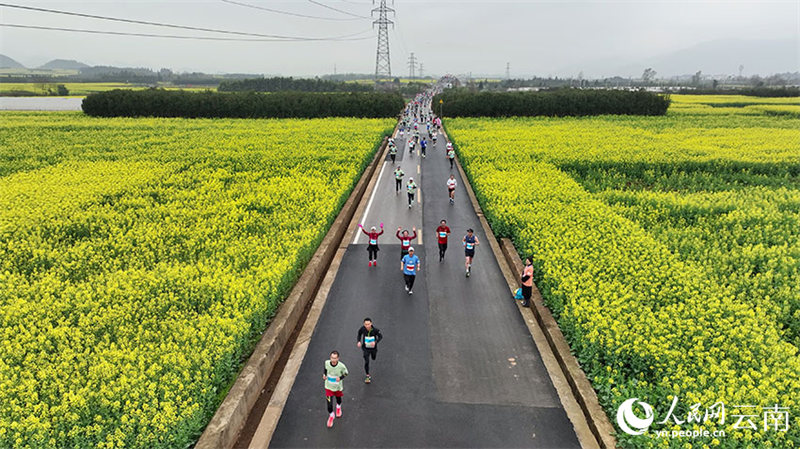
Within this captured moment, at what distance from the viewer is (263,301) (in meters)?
9.62

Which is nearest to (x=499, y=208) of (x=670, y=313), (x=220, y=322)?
(x=670, y=313)

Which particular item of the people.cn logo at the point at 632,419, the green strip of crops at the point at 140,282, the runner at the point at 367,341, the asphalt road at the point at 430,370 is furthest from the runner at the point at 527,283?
the green strip of crops at the point at 140,282

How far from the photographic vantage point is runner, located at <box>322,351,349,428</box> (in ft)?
23.8

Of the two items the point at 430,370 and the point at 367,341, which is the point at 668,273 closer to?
the point at 430,370

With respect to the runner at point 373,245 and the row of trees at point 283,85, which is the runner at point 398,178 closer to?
the runner at point 373,245

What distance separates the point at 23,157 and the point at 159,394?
98.7ft

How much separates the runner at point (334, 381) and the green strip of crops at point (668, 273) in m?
4.41

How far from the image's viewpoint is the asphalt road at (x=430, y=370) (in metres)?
7.14

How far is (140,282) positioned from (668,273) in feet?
41.7

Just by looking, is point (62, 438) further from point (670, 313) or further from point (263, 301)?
point (670, 313)

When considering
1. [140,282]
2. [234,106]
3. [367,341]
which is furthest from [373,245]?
[234,106]

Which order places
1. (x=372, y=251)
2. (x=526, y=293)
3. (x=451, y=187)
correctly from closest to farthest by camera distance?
1. (x=526, y=293)
2. (x=372, y=251)
3. (x=451, y=187)

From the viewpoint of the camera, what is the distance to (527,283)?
35.8 feet

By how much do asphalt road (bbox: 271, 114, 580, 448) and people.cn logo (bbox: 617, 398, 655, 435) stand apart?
80 centimetres
